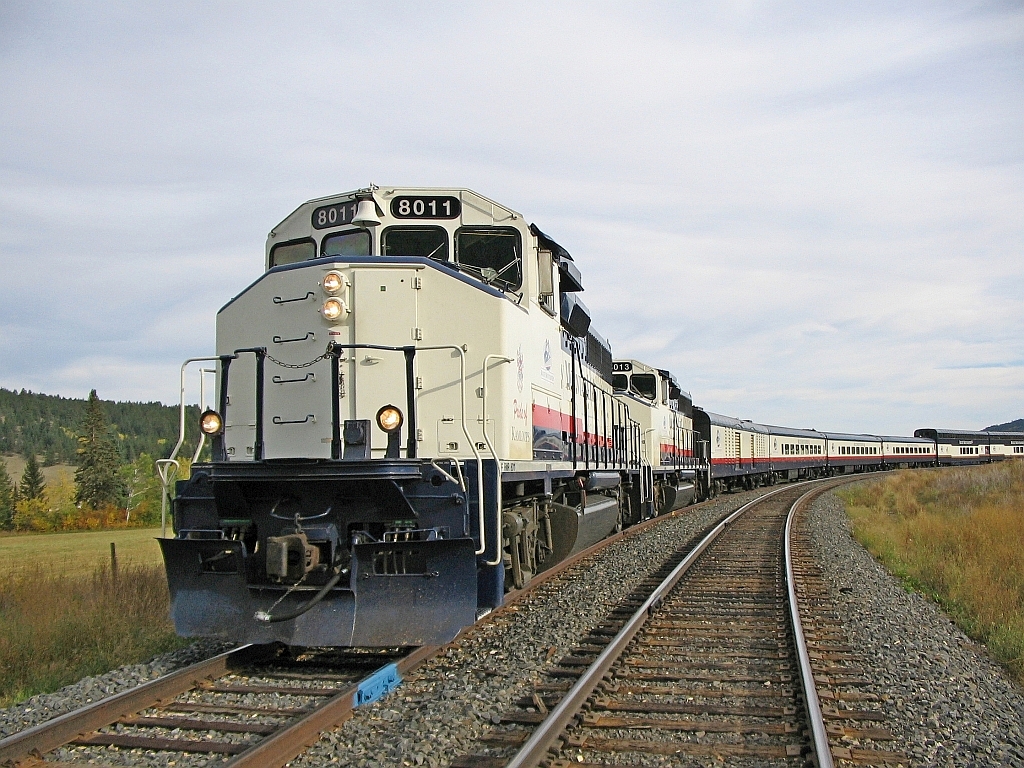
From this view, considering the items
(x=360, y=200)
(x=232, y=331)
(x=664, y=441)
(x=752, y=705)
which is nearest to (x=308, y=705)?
(x=752, y=705)

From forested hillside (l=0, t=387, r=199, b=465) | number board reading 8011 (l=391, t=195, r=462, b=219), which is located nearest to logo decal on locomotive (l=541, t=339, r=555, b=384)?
number board reading 8011 (l=391, t=195, r=462, b=219)

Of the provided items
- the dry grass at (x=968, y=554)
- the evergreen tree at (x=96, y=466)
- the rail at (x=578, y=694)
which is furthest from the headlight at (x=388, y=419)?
the evergreen tree at (x=96, y=466)

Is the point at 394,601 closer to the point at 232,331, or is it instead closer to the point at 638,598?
the point at 232,331

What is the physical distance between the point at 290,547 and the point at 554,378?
364 cm

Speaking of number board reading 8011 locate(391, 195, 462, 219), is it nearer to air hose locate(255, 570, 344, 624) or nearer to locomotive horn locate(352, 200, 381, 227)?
locomotive horn locate(352, 200, 381, 227)

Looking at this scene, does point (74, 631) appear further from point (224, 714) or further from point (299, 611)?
point (224, 714)

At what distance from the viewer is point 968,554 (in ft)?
35.3

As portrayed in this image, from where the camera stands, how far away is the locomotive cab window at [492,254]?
679 cm

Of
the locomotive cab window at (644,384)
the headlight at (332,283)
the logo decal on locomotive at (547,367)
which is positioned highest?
the locomotive cab window at (644,384)

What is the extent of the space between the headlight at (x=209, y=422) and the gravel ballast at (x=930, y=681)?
4.61 m

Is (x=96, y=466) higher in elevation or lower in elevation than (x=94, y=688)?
higher

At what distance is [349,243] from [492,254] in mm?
1165

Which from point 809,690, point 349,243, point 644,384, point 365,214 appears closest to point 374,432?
point 349,243

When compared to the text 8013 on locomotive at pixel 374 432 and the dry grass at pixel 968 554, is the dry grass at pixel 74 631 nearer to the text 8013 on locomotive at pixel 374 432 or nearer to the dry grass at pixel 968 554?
the text 8013 on locomotive at pixel 374 432
